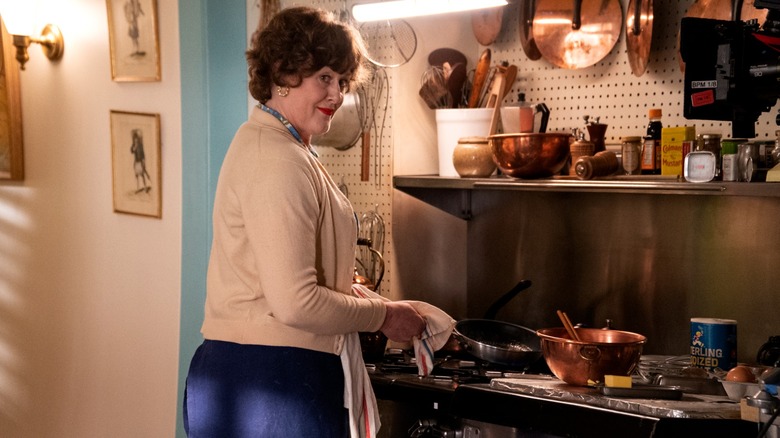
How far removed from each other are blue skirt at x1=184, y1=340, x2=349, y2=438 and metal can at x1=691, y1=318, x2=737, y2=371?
109cm

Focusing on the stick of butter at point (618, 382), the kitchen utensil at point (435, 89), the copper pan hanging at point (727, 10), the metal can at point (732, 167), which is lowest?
the stick of butter at point (618, 382)

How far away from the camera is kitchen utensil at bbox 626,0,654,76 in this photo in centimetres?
292

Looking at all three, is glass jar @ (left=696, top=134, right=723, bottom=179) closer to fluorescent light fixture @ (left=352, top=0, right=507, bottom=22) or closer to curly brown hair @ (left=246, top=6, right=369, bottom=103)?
fluorescent light fixture @ (left=352, top=0, right=507, bottom=22)

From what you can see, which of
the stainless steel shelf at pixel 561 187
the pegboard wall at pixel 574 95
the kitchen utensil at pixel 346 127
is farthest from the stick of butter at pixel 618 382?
the kitchen utensil at pixel 346 127

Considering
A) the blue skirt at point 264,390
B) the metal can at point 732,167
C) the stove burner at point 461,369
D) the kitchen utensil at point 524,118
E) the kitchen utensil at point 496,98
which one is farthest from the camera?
the kitchen utensil at point 496,98

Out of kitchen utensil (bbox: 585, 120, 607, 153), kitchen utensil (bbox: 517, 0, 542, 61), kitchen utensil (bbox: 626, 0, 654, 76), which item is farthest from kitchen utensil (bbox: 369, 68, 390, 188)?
kitchen utensil (bbox: 626, 0, 654, 76)

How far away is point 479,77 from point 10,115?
2389 millimetres

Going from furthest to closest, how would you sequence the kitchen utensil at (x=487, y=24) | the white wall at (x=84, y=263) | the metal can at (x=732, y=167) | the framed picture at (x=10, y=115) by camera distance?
the framed picture at (x=10, y=115)
the white wall at (x=84, y=263)
the kitchen utensil at (x=487, y=24)
the metal can at (x=732, y=167)

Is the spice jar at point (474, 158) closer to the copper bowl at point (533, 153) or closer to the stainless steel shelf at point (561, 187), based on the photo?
the stainless steel shelf at point (561, 187)

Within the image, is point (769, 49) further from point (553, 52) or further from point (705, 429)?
point (553, 52)

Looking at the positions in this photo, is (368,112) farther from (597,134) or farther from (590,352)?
(590,352)

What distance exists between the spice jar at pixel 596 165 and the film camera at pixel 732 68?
21.8 inches

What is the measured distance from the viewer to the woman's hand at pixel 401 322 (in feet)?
7.88

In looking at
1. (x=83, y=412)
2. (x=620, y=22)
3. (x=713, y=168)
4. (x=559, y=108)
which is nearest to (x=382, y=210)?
(x=559, y=108)
